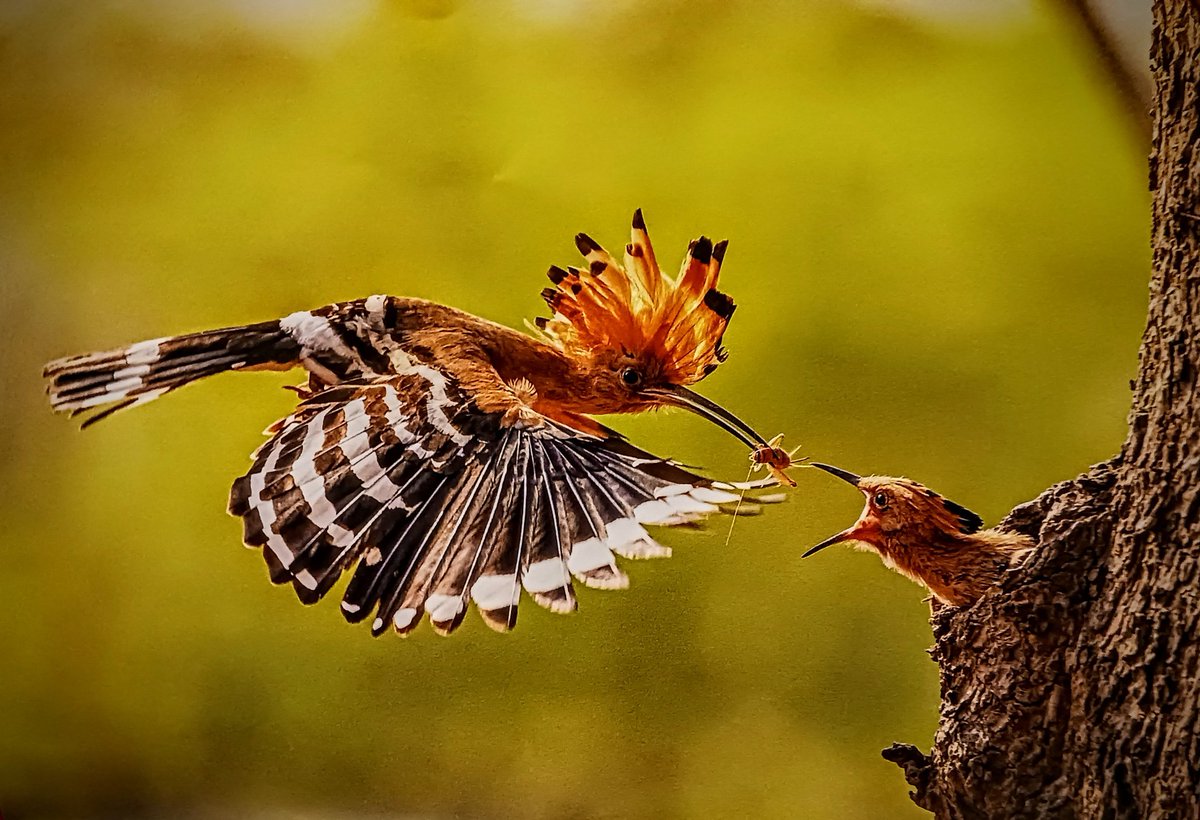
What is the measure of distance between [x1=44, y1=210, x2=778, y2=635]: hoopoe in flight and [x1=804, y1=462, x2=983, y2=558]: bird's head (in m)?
0.15

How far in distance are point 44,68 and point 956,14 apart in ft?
5.42

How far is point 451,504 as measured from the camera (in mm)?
1440

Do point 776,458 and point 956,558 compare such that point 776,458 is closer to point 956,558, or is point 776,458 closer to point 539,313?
point 956,558

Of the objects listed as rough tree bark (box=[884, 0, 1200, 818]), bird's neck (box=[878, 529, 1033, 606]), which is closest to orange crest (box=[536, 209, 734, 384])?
bird's neck (box=[878, 529, 1033, 606])

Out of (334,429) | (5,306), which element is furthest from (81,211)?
(334,429)

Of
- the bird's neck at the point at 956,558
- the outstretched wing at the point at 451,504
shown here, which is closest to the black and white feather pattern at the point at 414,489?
the outstretched wing at the point at 451,504

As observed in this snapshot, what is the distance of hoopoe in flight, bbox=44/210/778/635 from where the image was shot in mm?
1414

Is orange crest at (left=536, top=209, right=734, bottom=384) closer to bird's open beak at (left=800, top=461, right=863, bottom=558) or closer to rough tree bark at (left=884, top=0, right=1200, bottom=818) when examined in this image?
bird's open beak at (left=800, top=461, right=863, bottom=558)

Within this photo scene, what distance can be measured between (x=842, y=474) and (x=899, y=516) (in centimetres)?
11

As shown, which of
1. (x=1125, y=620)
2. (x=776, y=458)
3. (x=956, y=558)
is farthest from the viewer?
(x=776, y=458)

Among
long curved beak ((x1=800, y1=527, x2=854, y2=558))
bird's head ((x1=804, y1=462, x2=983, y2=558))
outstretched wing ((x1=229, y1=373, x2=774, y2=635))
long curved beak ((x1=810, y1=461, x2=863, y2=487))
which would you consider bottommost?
outstretched wing ((x1=229, y1=373, x2=774, y2=635))

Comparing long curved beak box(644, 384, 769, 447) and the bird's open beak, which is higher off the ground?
long curved beak box(644, 384, 769, 447)

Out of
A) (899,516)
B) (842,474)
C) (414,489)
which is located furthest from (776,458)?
(414,489)

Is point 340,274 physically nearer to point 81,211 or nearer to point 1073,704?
point 81,211
